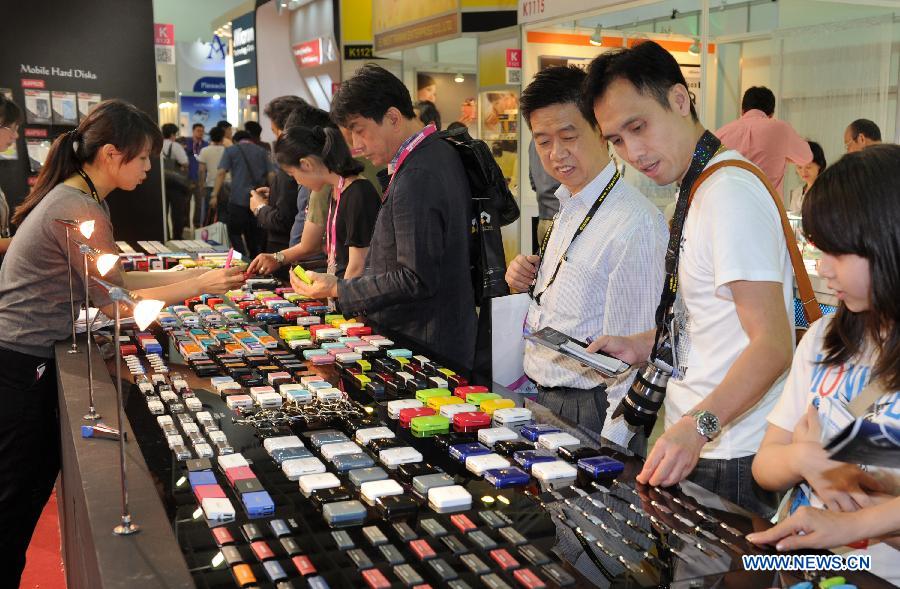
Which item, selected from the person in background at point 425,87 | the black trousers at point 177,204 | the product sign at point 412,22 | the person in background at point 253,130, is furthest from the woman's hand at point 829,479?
the black trousers at point 177,204

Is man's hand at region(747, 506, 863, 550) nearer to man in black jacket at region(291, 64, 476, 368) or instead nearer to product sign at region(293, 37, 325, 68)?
man in black jacket at region(291, 64, 476, 368)

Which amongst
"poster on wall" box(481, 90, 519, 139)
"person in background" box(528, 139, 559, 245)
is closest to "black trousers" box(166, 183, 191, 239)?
"poster on wall" box(481, 90, 519, 139)

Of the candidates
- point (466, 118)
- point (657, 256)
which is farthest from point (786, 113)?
point (657, 256)

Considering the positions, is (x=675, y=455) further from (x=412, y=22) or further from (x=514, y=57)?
(x=412, y=22)

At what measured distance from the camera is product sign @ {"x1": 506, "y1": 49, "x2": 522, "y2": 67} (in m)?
7.66

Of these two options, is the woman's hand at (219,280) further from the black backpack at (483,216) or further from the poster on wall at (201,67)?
the poster on wall at (201,67)

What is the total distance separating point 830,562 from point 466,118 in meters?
8.57

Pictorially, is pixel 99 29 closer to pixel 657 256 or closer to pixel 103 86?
pixel 103 86

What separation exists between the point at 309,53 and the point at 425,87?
2892 millimetres

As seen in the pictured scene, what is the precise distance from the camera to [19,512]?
9.42ft

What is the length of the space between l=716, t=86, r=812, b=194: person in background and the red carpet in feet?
14.3

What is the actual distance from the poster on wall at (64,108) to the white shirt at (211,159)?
6.28m

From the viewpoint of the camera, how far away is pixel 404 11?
378 inches

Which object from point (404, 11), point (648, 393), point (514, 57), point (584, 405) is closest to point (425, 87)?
point (404, 11)
